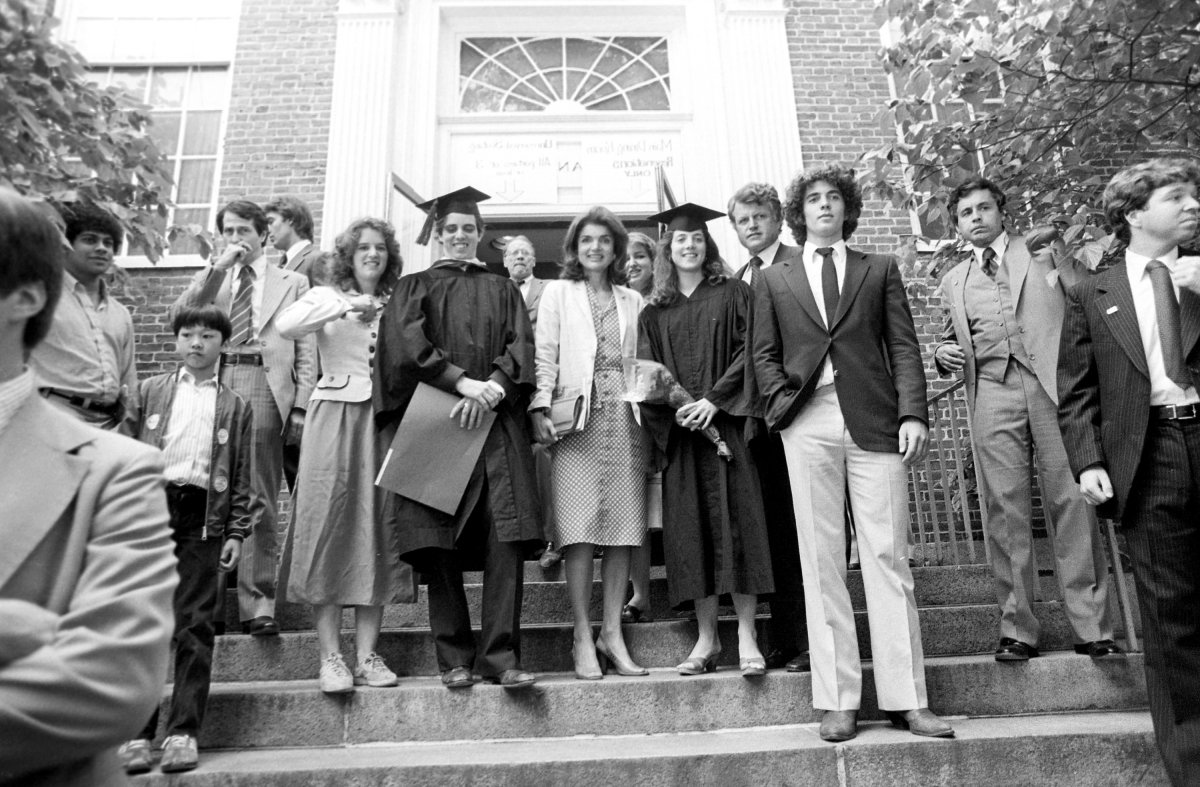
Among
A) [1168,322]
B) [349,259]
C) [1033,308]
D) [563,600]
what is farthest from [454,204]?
[1168,322]

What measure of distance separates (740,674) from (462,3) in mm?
6680

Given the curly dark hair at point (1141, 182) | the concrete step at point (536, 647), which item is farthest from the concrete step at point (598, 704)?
the curly dark hair at point (1141, 182)

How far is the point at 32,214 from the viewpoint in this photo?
1.23 metres

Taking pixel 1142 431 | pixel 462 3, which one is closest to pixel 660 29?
pixel 462 3

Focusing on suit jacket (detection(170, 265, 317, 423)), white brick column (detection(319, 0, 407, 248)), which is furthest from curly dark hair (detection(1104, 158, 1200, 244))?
white brick column (detection(319, 0, 407, 248))

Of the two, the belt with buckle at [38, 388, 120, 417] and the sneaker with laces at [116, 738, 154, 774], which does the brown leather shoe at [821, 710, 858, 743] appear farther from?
the belt with buckle at [38, 388, 120, 417]

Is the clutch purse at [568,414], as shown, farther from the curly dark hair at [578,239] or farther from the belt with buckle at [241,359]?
the belt with buckle at [241,359]

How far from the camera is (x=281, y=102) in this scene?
7633 millimetres

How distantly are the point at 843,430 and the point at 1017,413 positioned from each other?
3.36 ft

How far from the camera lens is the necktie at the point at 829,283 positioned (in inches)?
136

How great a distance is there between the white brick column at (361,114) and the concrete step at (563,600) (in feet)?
12.1

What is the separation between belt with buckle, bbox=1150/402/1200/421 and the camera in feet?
9.51

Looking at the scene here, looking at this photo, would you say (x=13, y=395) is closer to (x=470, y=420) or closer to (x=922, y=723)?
(x=470, y=420)

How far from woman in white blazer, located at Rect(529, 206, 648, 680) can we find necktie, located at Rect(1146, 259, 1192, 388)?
191cm
